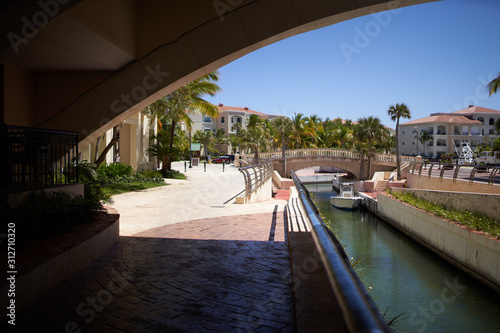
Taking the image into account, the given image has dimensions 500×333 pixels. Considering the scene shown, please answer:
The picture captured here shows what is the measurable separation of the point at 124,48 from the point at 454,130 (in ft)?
278

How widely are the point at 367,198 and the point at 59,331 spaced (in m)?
29.7

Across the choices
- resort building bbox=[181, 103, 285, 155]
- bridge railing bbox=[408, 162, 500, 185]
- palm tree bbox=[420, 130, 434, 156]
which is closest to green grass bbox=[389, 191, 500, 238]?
bridge railing bbox=[408, 162, 500, 185]

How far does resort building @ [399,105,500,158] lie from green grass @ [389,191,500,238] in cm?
6470

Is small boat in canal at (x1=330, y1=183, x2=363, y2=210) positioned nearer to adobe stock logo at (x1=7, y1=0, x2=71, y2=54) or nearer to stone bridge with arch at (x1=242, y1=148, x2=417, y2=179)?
stone bridge with arch at (x1=242, y1=148, x2=417, y2=179)

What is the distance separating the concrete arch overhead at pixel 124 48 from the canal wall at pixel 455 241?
8.94 meters

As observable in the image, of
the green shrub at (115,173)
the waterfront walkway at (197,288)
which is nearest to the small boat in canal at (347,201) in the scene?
the green shrub at (115,173)

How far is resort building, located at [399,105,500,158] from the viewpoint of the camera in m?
76.6

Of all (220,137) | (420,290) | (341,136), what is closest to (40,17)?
(420,290)

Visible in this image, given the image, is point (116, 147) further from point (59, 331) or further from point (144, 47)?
point (59, 331)

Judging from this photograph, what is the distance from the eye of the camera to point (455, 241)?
13930 mm

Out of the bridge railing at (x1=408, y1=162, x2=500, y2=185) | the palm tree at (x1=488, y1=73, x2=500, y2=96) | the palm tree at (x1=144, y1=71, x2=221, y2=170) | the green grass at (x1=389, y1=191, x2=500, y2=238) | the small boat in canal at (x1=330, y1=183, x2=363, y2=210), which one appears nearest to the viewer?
the green grass at (x1=389, y1=191, x2=500, y2=238)

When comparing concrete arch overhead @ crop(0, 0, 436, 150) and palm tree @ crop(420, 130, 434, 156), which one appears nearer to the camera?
concrete arch overhead @ crop(0, 0, 436, 150)

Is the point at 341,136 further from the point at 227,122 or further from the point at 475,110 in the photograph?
the point at 475,110

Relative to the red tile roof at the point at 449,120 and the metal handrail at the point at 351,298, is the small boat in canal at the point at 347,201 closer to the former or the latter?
the metal handrail at the point at 351,298
